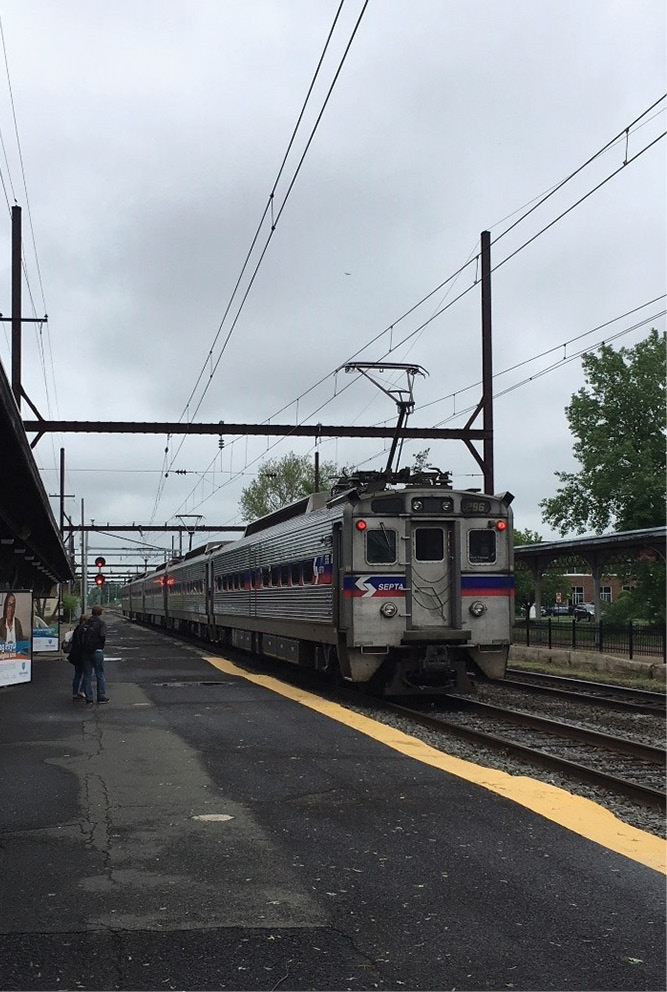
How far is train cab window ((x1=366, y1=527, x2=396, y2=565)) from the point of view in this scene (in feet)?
49.9

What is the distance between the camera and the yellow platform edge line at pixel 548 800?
7148 mm

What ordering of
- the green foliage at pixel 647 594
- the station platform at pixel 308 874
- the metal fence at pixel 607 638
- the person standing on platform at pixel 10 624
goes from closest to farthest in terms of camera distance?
1. the station platform at pixel 308 874
2. the person standing on platform at pixel 10 624
3. the metal fence at pixel 607 638
4. the green foliage at pixel 647 594

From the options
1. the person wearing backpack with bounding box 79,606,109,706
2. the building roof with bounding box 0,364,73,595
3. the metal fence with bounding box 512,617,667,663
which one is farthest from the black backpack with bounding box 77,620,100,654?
the metal fence with bounding box 512,617,667,663

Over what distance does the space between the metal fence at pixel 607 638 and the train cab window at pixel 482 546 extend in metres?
8.49

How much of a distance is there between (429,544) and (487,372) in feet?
32.7

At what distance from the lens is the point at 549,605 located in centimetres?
7081

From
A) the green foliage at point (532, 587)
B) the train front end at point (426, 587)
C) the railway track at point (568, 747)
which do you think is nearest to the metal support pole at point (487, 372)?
the train front end at point (426, 587)

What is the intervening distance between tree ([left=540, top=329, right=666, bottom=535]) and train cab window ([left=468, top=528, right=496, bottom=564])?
31205 mm

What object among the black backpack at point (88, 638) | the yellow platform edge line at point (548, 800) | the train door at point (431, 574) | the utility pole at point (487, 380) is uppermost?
the utility pole at point (487, 380)

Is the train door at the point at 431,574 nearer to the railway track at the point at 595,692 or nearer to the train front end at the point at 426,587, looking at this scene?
the train front end at the point at 426,587

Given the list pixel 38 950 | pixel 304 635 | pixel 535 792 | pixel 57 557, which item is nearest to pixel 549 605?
pixel 57 557

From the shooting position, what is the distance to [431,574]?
51.0 feet

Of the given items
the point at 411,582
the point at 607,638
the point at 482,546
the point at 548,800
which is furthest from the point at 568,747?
the point at 607,638

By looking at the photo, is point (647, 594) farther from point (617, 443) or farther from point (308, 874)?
point (308, 874)
